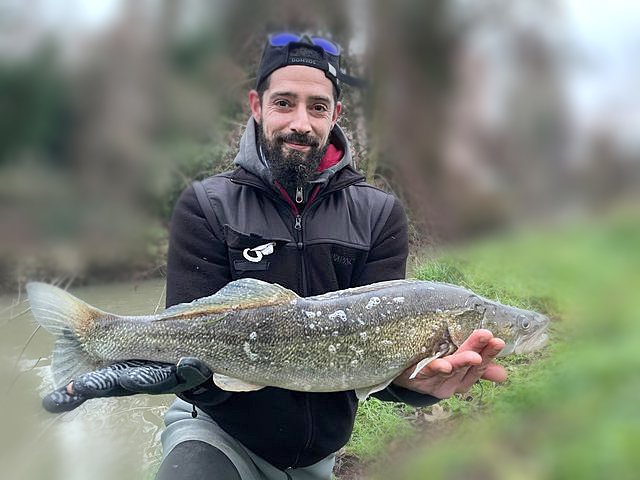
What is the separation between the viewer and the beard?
94.6 inches

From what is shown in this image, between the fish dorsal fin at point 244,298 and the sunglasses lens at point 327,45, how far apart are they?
1142 millimetres

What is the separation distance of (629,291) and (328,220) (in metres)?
1.25

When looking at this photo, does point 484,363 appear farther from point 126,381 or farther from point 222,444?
point 126,381

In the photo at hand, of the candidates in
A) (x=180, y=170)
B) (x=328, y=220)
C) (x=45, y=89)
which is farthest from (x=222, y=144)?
(x=45, y=89)

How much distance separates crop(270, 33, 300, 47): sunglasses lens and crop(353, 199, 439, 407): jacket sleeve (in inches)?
34.7

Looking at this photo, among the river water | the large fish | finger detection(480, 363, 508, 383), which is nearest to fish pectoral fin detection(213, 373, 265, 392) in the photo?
the large fish

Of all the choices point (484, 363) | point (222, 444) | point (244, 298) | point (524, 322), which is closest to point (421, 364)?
point (484, 363)

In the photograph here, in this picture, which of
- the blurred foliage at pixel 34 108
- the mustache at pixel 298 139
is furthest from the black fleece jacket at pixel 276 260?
the blurred foliage at pixel 34 108

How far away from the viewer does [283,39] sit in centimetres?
254

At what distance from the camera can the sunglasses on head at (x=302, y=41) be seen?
252 cm

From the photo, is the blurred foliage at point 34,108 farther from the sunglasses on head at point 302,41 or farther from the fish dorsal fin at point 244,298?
the fish dorsal fin at point 244,298

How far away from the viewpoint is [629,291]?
223 cm

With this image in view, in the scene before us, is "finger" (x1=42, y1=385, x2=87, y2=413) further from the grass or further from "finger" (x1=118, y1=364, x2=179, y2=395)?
the grass

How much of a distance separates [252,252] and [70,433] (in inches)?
167
